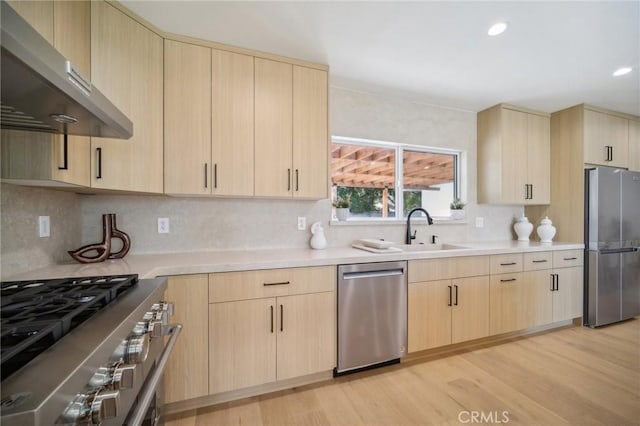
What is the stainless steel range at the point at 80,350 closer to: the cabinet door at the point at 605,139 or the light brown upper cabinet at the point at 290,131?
the light brown upper cabinet at the point at 290,131

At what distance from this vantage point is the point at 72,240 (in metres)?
1.71

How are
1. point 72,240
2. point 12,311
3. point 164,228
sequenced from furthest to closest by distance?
point 164,228 → point 72,240 → point 12,311

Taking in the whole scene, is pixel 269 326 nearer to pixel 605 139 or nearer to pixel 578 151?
pixel 578 151

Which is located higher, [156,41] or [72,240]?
[156,41]

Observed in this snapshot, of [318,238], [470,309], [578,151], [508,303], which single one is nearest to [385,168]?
[318,238]

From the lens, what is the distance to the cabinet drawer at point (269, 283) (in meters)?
1.61

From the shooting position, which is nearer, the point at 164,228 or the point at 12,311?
the point at 12,311

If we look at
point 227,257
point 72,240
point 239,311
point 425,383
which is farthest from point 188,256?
point 425,383

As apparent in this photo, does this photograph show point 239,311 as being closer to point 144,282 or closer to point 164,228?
point 144,282

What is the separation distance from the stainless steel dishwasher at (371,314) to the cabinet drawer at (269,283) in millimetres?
140

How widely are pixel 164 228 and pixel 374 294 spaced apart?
169 centimetres

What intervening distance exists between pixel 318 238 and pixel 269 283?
716 mm

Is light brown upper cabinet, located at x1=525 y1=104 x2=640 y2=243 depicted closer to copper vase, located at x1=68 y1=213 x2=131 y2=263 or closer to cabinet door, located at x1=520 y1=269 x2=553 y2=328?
cabinet door, located at x1=520 y1=269 x2=553 y2=328

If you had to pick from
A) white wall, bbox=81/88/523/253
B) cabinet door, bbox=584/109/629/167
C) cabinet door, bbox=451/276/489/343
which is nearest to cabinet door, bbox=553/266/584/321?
white wall, bbox=81/88/523/253
